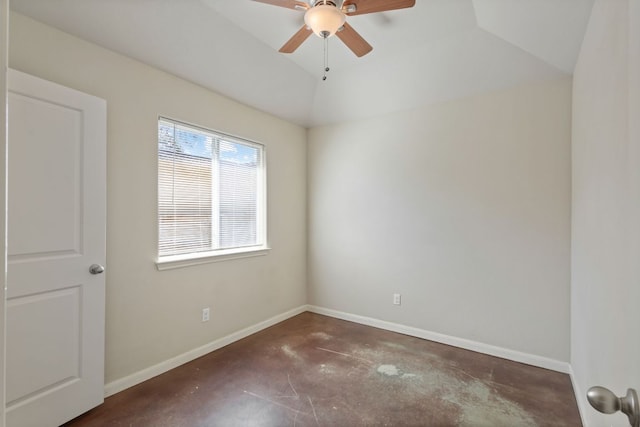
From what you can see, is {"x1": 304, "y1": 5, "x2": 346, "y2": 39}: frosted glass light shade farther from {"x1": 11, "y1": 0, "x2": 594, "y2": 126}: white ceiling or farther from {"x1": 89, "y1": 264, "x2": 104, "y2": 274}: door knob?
{"x1": 89, "y1": 264, "x2": 104, "y2": 274}: door knob

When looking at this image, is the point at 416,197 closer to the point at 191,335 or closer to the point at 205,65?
the point at 205,65

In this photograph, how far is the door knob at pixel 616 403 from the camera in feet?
1.87

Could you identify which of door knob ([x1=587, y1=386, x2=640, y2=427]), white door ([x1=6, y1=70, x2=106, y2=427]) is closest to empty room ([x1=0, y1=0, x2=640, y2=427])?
white door ([x1=6, y1=70, x2=106, y2=427])

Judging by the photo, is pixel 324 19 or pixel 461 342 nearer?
pixel 324 19

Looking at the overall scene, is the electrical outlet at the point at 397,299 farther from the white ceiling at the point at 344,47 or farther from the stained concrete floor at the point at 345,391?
the white ceiling at the point at 344,47

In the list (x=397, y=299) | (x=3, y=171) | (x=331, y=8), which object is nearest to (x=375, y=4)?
(x=331, y=8)

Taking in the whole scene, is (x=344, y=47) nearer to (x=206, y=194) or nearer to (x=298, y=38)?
(x=298, y=38)

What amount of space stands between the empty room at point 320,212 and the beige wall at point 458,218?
19 mm

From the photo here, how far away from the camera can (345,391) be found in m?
2.27

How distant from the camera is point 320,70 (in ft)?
10.5

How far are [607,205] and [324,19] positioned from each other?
1.67 metres

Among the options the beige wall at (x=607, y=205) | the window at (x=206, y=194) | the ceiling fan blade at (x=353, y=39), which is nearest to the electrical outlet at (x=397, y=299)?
the beige wall at (x=607, y=205)

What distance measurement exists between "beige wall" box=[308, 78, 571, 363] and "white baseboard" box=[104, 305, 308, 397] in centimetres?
93

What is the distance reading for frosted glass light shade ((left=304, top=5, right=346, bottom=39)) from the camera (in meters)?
1.63
